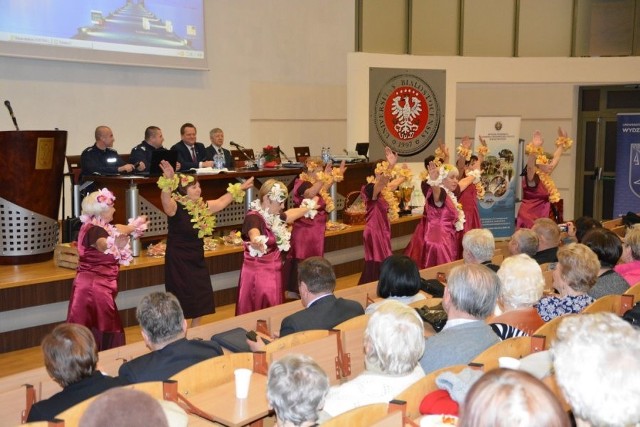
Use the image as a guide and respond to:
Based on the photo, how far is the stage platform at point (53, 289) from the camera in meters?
5.87

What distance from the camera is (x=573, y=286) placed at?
13.9ft

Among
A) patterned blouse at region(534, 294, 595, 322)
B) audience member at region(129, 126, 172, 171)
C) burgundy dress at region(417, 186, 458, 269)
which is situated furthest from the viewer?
audience member at region(129, 126, 172, 171)

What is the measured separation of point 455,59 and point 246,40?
3669mm

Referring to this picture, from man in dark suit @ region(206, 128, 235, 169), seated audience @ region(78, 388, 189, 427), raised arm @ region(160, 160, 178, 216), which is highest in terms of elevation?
man in dark suit @ region(206, 128, 235, 169)

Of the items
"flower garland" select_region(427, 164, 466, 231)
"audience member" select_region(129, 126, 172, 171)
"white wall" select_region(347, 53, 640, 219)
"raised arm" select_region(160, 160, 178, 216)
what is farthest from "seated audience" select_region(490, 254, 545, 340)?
"white wall" select_region(347, 53, 640, 219)

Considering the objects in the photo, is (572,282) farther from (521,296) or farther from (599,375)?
(599,375)

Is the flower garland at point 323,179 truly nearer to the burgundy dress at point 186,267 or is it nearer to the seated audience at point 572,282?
the burgundy dress at point 186,267

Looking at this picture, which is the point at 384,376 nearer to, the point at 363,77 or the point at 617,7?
the point at 363,77

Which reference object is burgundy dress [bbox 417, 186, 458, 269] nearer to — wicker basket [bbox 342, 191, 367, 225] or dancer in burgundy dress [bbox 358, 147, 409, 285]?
dancer in burgundy dress [bbox 358, 147, 409, 285]

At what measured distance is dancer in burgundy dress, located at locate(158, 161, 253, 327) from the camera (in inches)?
219

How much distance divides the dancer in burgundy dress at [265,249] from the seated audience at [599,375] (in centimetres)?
374

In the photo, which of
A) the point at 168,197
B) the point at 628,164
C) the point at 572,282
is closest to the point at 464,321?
the point at 572,282

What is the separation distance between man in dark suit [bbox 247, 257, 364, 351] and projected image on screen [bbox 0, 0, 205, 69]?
18.0 feet

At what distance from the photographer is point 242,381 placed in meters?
2.93
